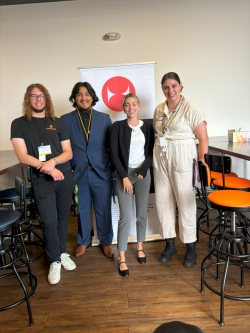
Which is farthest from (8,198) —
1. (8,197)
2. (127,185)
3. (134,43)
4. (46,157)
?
(134,43)

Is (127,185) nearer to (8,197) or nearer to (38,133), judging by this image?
(38,133)

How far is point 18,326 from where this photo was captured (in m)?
1.66

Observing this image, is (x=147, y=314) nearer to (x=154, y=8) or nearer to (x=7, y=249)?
(x=7, y=249)

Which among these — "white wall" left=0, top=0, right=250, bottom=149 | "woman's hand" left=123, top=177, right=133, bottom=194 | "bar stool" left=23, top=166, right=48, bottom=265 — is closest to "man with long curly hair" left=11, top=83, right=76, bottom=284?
"bar stool" left=23, top=166, right=48, bottom=265

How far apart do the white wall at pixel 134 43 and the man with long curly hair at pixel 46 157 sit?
206 cm

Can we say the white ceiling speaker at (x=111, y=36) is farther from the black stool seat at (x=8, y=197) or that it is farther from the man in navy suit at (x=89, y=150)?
the black stool seat at (x=8, y=197)

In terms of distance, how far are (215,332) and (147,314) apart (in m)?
0.43

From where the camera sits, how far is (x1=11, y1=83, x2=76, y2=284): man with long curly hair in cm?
190

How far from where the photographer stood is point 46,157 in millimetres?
1972

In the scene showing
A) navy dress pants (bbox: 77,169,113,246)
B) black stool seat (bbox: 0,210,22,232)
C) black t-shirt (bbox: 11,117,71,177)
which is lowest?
navy dress pants (bbox: 77,169,113,246)

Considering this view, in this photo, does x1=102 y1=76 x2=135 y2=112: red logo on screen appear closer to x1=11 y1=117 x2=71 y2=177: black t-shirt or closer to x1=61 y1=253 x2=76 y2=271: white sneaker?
x1=11 y1=117 x2=71 y2=177: black t-shirt

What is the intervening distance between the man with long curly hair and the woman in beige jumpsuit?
0.80 meters

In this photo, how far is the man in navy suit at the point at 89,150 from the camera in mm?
2258

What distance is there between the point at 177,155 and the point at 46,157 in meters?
1.05
